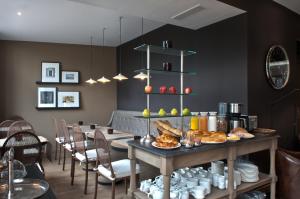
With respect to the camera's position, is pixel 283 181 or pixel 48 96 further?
pixel 48 96

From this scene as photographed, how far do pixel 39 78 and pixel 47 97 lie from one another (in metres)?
0.52

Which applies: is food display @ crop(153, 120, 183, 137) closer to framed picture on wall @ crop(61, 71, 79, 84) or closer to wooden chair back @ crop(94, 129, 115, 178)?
wooden chair back @ crop(94, 129, 115, 178)

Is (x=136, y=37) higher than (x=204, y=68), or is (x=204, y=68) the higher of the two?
(x=136, y=37)

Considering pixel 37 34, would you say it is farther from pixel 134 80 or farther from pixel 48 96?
pixel 134 80

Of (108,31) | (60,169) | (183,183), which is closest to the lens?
(183,183)

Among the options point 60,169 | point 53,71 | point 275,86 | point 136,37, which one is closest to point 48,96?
point 53,71

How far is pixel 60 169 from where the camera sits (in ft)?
15.1

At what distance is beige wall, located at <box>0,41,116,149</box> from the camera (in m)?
5.62

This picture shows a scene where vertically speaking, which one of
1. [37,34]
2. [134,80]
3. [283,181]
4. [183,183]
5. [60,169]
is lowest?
[60,169]

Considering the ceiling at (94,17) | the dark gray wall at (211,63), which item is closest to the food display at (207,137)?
the dark gray wall at (211,63)

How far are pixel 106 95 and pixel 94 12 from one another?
10.1 feet

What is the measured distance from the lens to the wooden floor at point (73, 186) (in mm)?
3283

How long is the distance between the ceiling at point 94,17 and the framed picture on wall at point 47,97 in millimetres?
1243

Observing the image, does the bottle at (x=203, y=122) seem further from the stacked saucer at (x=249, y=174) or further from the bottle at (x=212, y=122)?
the stacked saucer at (x=249, y=174)
